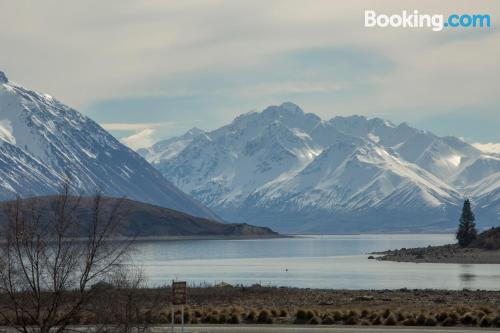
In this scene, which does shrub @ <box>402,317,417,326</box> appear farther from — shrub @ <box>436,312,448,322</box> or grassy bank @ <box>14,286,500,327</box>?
shrub @ <box>436,312,448,322</box>

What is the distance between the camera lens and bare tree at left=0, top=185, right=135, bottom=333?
3334 cm

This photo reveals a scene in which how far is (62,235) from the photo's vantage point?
33562mm

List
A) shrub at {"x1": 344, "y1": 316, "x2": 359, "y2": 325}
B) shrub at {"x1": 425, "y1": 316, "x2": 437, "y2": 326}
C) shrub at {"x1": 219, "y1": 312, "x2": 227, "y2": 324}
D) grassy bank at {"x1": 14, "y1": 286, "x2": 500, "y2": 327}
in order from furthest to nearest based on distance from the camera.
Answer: shrub at {"x1": 219, "y1": 312, "x2": 227, "y2": 324} → shrub at {"x1": 344, "y1": 316, "x2": 359, "y2": 325} → shrub at {"x1": 425, "y1": 316, "x2": 437, "y2": 326} → grassy bank at {"x1": 14, "y1": 286, "x2": 500, "y2": 327}

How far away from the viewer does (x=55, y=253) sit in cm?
3391

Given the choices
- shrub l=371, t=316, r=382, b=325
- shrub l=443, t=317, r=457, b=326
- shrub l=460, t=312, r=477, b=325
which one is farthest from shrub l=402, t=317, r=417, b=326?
shrub l=460, t=312, r=477, b=325

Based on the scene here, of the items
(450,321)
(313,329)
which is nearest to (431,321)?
(450,321)

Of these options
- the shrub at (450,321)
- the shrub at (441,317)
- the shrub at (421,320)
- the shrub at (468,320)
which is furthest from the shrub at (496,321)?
the shrub at (421,320)

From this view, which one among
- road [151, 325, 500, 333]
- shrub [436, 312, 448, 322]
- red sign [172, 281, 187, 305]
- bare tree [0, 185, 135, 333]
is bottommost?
road [151, 325, 500, 333]

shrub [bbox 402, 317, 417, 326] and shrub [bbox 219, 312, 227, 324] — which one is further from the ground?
shrub [bbox 219, 312, 227, 324]

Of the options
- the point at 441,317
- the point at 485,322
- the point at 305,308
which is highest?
the point at 305,308

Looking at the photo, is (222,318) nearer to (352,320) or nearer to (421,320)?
(352,320)

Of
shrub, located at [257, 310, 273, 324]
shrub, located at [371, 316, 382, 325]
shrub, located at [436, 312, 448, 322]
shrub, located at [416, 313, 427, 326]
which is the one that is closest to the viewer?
shrub, located at [416, 313, 427, 326]

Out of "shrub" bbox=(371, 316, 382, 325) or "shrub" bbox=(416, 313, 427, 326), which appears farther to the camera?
"shrub" bbox=(371, 316, 382, 325)

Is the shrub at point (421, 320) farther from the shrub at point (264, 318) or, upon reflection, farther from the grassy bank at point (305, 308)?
the shrub at point (264, 318)
